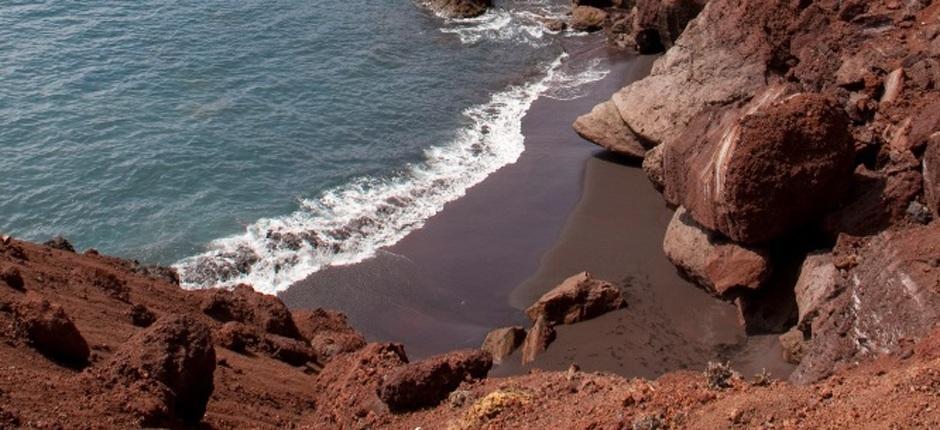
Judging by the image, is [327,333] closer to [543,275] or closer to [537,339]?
[537,339]

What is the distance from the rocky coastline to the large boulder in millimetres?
39

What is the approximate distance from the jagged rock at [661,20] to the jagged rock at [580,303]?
52.0 feet

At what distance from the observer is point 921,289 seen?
13.6 m

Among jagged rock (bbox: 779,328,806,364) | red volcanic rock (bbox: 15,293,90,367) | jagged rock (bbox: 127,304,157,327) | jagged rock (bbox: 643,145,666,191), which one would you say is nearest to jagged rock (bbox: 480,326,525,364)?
jagged rock (bbox: 779,328,806,364)

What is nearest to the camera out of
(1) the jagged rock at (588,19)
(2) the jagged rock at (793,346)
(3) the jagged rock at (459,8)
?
(2) the jagged rock at (793,346)

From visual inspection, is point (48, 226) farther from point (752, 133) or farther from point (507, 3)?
point (507, 3)

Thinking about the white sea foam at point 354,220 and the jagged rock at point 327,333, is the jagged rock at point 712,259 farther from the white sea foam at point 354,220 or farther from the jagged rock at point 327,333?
the white sea foam at point 354,220

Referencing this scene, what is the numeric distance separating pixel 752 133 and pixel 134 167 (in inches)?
721

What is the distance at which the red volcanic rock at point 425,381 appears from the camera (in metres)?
12.7

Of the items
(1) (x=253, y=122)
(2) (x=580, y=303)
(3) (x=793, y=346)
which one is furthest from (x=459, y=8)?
(3) (x=793, y=346)

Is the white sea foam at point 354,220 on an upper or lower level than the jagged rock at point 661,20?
lower

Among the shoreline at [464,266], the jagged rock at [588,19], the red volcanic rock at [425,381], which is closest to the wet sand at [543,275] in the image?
the shoreline at [464,266]

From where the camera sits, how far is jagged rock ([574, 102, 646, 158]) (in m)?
25.6

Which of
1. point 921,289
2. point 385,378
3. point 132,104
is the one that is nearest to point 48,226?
point 132,104
